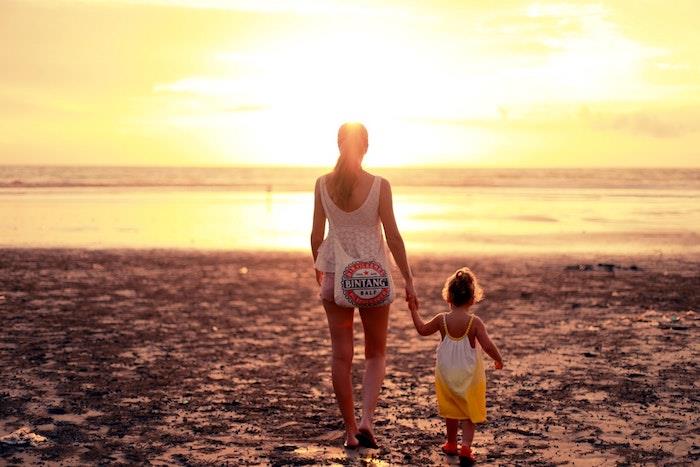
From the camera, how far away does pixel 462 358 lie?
18.3 feet

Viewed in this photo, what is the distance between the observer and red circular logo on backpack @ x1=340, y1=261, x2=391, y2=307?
5.44 m

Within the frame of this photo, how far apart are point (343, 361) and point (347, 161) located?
1.43m

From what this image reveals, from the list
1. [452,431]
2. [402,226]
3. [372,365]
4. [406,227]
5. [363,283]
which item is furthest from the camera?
[402,226]

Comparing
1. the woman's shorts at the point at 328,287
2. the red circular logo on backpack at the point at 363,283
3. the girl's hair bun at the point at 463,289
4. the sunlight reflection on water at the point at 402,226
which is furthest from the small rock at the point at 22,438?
the sunlight reflection on water at the point at 402,226

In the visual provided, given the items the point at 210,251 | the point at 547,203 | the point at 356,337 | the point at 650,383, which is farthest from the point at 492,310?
the point at 547,203

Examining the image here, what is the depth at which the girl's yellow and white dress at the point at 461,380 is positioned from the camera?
5.50m

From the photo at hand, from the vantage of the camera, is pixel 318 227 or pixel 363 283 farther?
pixel 318 227

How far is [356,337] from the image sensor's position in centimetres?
1041

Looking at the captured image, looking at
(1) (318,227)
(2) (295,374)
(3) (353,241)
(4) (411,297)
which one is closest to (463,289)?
(4) (411,297)

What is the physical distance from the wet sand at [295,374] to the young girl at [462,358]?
1.12ft

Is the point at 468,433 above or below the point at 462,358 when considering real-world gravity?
below

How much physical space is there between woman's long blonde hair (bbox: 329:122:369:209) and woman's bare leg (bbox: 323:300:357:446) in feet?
2.59

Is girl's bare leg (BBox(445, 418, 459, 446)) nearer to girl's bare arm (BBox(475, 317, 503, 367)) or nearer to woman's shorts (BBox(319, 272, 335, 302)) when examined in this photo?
girl's bare arm (BBox(475, 317, 503, 367))

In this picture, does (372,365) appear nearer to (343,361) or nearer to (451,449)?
(343,361)
